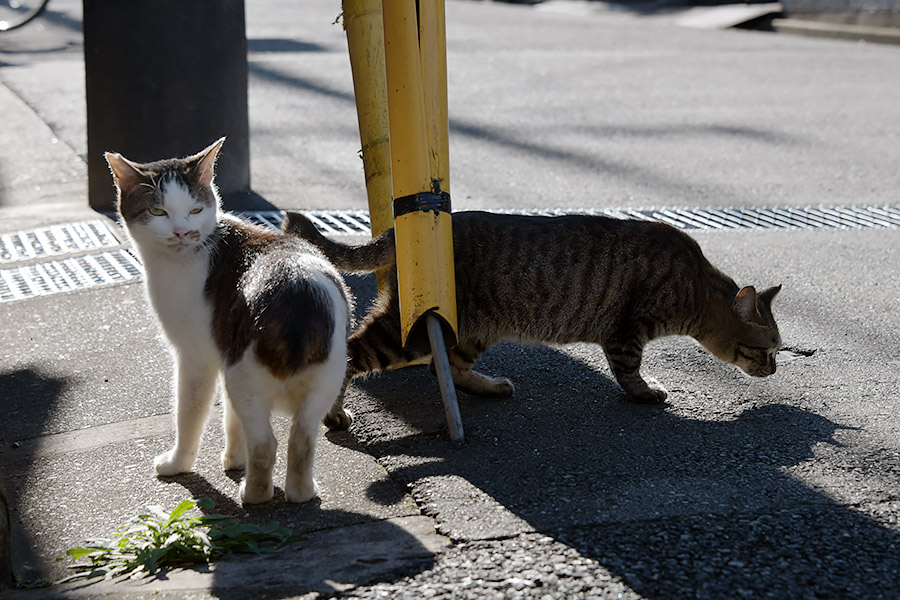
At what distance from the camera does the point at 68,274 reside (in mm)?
4812

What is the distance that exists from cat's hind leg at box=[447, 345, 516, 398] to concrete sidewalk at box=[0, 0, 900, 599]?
63mm

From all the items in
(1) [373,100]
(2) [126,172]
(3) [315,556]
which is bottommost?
(3) [315,556]

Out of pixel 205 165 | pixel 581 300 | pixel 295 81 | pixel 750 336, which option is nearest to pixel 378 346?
pixel 581 300

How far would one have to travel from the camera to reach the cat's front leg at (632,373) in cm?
349

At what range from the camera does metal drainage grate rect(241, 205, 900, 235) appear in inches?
217

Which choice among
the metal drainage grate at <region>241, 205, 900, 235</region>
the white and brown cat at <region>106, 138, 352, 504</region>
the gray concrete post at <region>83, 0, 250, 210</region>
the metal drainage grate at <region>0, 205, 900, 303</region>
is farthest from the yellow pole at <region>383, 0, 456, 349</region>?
the gray concrete post at <region>83, 0, 250, 210</region>

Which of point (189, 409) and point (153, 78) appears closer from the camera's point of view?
point (189, 409)

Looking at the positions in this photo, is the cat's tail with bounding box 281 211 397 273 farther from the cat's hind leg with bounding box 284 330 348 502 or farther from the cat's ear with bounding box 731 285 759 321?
the cat's ear with bounding box 731 285 759 321

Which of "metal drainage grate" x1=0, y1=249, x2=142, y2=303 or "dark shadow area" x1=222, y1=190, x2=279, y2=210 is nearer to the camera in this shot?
"metal drainage grate" x1=0, y1=249, x2=142, y2=303

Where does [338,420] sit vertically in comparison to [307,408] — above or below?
below

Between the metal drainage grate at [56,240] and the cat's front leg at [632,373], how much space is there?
9.48 feet

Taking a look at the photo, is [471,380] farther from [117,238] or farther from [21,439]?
[117,238]

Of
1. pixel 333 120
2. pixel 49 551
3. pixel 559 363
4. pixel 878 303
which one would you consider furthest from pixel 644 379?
pixel 333 120

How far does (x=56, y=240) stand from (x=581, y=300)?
3.07 metres
